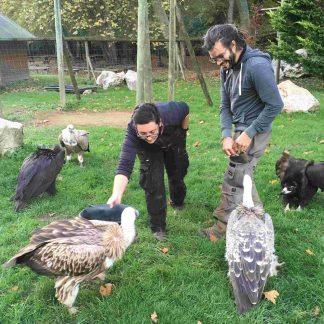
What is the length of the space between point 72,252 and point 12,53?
2174 centimetres

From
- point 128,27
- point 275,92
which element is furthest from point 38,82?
point 275,92

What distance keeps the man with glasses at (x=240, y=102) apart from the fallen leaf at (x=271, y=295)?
1.09 metres

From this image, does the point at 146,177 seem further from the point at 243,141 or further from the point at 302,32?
the point at 302,32

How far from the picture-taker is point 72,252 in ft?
11.1

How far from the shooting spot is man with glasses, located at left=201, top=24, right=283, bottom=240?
387 cm

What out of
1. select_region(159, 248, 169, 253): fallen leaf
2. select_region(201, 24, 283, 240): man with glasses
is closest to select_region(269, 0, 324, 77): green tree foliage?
select_region(201, 24, 283, 240): man with glasses

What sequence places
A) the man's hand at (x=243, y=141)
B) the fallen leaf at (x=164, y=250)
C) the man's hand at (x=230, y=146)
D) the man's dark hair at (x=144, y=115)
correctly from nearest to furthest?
the man's dark hair at (x=144, y=115) < the man's hand at (x=243, y=141) < the man's hand at (x=230, y=146) < the fallen leaf at (x=164, y=250)

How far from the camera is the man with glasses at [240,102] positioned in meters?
3.87

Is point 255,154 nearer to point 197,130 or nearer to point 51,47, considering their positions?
point 197,130

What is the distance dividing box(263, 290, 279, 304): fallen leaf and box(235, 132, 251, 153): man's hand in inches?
54.7

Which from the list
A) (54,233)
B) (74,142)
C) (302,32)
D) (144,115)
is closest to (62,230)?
(54,233)

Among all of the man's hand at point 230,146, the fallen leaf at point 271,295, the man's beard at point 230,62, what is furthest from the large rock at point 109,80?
the fallen leaf at point 271,295

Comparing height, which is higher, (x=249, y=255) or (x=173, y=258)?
(x=249, y=255)

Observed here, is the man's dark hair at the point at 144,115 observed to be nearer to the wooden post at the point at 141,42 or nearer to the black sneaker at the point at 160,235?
the black sneaker at the point at 160,235
